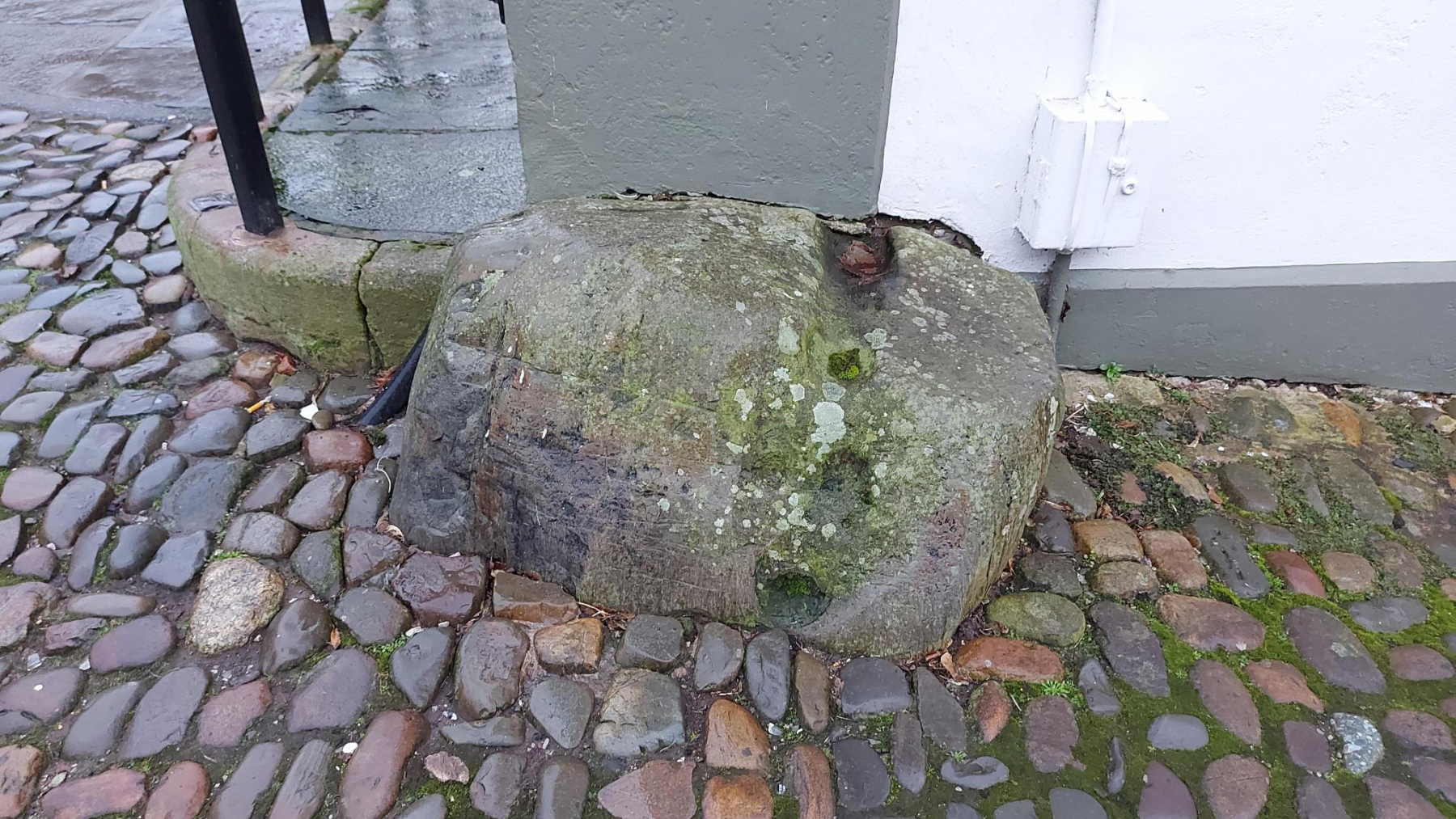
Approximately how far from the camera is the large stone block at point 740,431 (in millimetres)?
1908

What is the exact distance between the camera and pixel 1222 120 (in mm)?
2486

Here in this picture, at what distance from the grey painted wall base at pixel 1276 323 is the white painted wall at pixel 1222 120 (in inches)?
2.2

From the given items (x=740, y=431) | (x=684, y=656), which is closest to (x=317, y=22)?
(x=740, y=431)

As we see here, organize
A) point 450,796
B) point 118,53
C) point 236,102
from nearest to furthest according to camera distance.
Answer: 1. point 450,796
2. point 236,102
3. point 118,53

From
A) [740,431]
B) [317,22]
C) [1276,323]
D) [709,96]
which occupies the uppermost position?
[709,96]

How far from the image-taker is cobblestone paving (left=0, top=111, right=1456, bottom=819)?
1.74 metres

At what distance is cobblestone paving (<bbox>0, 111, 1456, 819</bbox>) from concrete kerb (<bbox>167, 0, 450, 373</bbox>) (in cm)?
19

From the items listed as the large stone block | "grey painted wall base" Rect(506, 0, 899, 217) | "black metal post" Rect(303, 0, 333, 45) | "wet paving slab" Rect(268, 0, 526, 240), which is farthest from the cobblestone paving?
"black metal post" Rect(303, 0, 333, 45)

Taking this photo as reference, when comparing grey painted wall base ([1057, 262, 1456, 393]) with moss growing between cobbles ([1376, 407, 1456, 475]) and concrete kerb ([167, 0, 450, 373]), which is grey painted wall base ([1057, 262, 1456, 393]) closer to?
moss growing between cobbles ([1376, 407, 1456, 475])

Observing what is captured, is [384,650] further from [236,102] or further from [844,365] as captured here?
[236,102]

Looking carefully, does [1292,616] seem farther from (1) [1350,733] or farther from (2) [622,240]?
(2) [622,240]

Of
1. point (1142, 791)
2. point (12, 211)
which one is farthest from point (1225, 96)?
point (12, 211)

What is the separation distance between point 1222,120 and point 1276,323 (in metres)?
0.69

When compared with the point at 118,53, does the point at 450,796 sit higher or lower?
lower
